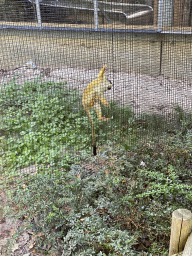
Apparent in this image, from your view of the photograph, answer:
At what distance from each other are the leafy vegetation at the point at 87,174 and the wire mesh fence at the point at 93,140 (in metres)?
0.01

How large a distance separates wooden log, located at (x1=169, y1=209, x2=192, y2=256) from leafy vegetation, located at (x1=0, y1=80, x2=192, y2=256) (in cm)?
41

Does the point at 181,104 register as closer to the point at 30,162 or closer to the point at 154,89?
the point at 154,89

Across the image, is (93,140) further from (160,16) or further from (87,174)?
(160,16)

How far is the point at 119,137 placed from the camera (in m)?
3.18

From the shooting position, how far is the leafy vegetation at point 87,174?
1892 mm

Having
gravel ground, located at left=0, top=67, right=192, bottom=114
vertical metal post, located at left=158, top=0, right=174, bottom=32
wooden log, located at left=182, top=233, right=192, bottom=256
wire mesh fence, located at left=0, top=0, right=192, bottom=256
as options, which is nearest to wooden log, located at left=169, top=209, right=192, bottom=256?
wooden log, located at left=182, top=233, right=192, bottom=256

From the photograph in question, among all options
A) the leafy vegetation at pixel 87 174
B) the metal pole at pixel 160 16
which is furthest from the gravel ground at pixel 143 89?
the metal pole at pixel 160 16

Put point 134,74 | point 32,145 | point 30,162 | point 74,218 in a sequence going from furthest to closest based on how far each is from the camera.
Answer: point 134,74
point 32,145
point 30,162
point 74,218

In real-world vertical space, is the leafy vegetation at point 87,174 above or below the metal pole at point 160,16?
below

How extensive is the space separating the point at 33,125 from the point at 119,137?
1310 millimetres

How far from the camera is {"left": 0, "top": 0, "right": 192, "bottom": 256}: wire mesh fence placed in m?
1.97

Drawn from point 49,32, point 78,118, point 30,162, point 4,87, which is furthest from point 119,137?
point 4,87

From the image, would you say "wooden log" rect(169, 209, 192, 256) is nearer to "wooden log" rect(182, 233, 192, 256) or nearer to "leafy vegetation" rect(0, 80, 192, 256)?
"wooden log" rect(182, 233, 192, 256)

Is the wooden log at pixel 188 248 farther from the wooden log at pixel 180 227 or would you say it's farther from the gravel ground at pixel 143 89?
the gravel ground at pixel 143 89
